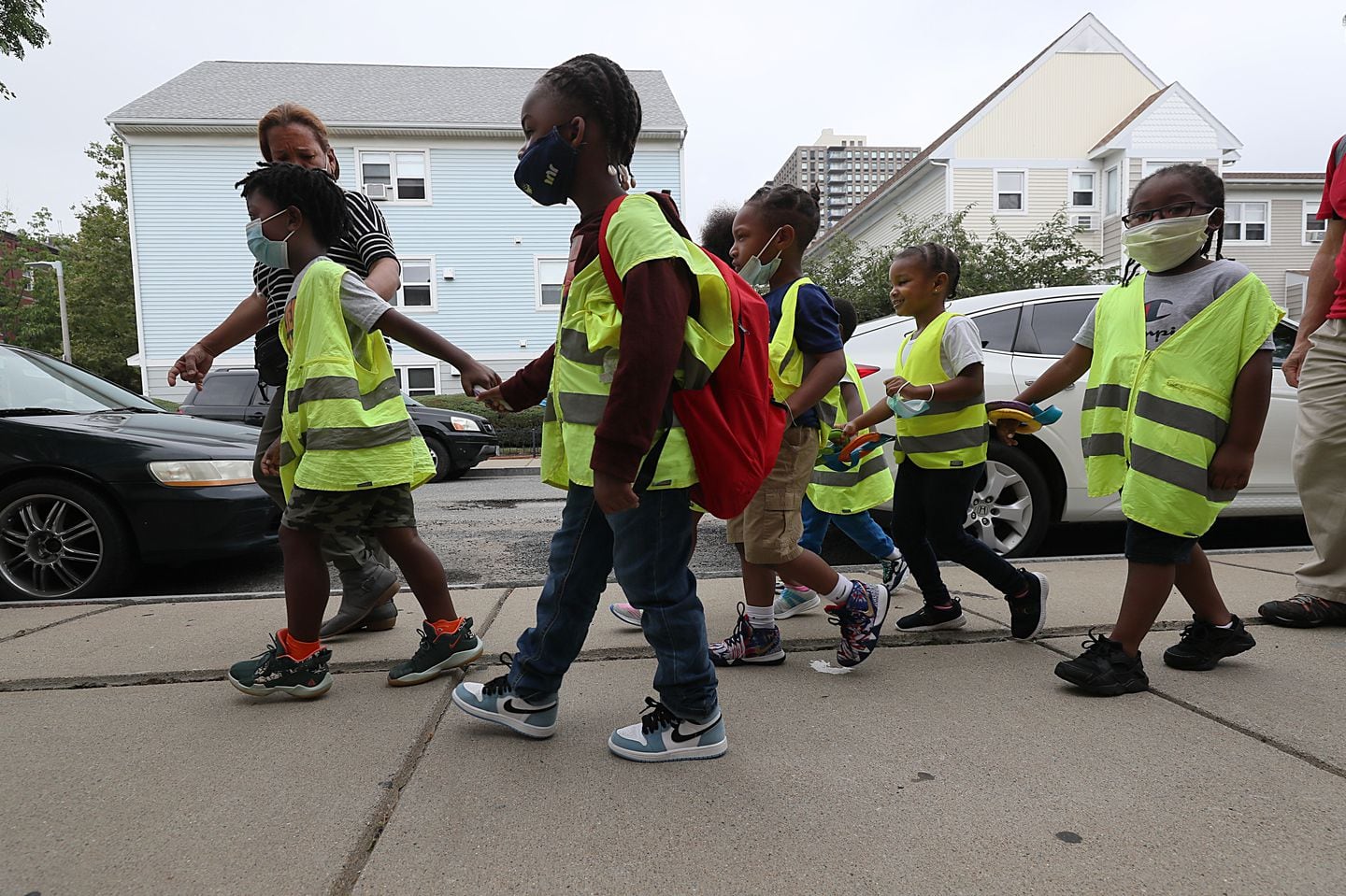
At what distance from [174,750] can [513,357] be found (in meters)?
20.5

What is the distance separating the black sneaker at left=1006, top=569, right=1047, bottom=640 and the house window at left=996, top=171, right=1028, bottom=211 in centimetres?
2304

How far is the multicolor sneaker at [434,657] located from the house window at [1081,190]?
25412mm

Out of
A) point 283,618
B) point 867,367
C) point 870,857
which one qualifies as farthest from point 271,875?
point 867,367

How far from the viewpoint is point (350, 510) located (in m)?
2.72

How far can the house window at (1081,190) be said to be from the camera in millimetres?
23844

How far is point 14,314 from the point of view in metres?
36.1

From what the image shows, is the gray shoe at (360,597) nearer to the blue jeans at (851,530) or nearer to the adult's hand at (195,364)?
the adult's hand at (195,364)

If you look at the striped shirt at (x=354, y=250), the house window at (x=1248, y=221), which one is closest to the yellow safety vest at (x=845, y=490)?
the striped shirt at (x=354, y=250)

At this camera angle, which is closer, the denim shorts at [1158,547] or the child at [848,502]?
the denim shorts at [1158,547]

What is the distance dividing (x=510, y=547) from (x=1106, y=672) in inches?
159

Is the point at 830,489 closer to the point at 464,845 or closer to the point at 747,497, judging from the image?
the point at 747,497

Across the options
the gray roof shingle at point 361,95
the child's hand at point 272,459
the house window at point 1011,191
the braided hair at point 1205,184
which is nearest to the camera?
the braided hair at point 1205,184

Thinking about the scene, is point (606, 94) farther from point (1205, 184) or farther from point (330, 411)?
point (1205, 184)

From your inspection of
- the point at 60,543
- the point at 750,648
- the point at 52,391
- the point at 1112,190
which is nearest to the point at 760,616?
the point at 750,648
